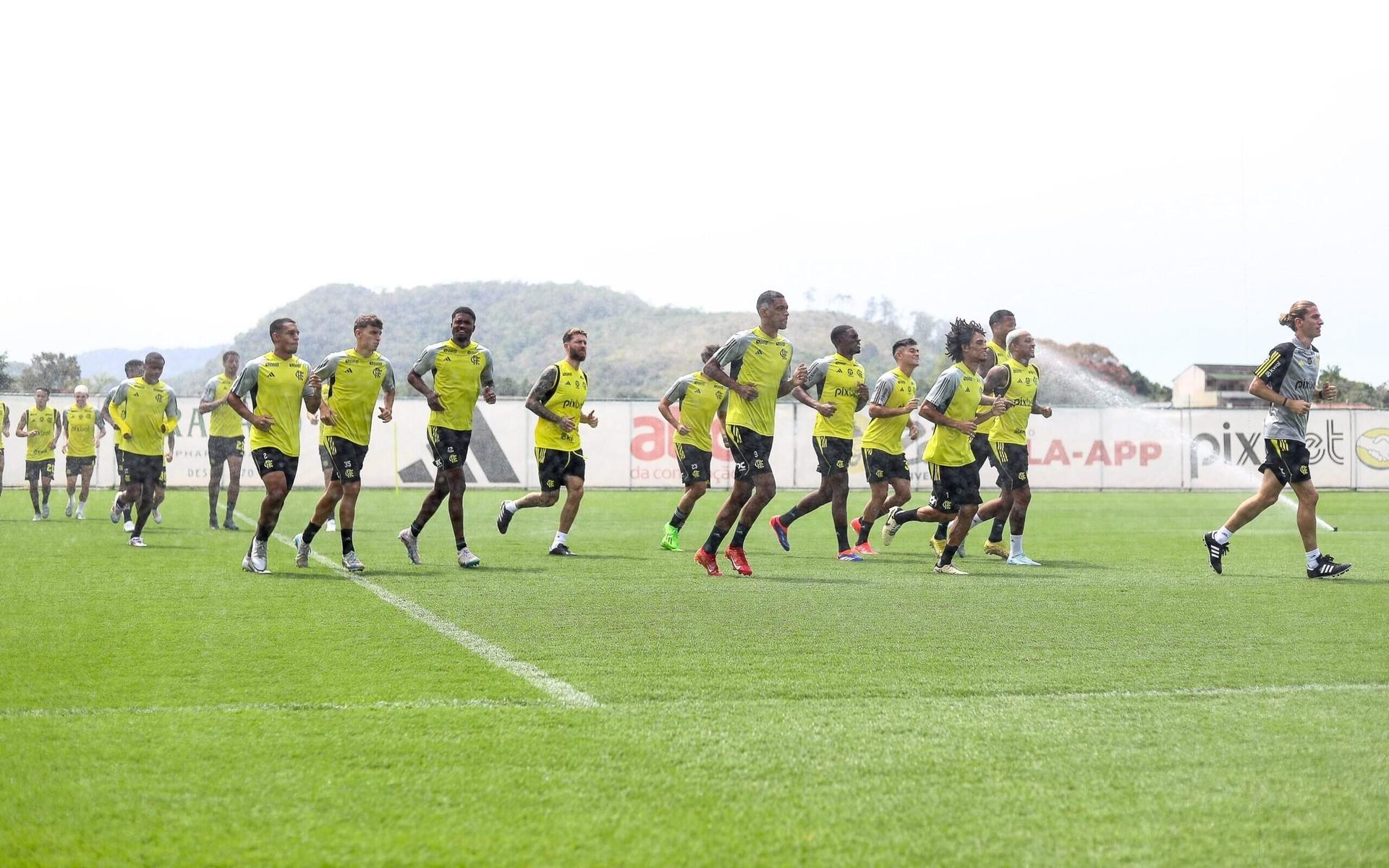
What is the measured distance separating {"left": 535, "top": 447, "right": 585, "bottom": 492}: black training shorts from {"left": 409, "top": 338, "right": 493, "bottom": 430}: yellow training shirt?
1271 millimetres

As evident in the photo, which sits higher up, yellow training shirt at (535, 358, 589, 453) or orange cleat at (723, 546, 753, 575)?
yellow training shirt at (535, 358, 589, 453)

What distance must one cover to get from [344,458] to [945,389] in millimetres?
4934

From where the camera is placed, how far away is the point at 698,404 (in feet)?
49.6

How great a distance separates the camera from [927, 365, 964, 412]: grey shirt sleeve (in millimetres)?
12008

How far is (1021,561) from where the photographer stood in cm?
1340

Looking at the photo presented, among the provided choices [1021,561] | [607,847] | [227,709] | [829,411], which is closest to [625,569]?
[829,411]

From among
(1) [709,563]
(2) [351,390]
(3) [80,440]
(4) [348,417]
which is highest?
(2) [351,390]

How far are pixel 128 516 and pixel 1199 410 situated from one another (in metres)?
26.1

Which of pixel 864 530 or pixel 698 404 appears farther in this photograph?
pixel 698 404

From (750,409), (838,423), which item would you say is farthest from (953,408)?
(838,423)

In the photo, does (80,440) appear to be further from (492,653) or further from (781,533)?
(492,653)

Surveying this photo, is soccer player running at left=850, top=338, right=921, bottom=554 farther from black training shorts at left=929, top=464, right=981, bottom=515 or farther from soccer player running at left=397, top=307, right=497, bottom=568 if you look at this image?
soccer player running at left=397, top=307, right=497, bottom=568

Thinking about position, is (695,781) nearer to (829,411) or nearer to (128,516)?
(829,411)

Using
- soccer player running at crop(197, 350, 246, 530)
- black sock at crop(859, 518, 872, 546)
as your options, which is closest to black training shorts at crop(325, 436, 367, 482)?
black sock at crop(859, 518, 872, 546)
